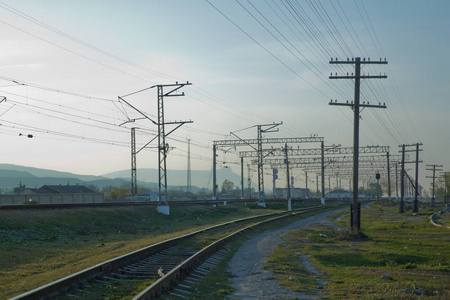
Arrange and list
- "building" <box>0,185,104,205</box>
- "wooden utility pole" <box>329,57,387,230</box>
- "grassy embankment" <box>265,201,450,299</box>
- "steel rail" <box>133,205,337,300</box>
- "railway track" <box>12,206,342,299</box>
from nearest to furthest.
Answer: "steel rail" <box>133,205,337,300</box> → "railway track" <box>12,206,342,299</box> → "grassy embankment" <box>265,201,450,299</box> → "wooden utility pole" <box>329,57,387,230</box> → "building" <box>0,185,104,205</box>

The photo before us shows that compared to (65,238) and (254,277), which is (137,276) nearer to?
(254,277)

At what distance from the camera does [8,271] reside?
15258mm

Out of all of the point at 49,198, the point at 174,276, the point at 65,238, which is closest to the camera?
the point at 174,276

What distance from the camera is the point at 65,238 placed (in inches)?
1038

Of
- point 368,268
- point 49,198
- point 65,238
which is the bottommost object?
point 65,238

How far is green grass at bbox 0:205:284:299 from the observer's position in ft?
48.1

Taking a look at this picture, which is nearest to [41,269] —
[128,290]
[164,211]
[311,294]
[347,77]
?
[128,290]

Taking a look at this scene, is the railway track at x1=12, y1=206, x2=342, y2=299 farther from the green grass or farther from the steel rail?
the green grass

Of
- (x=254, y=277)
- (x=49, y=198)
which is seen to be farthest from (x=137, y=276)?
(x=49, y=198)

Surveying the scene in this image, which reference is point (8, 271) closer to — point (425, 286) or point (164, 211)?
point (425, 286)

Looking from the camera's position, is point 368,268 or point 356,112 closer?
point 368,268

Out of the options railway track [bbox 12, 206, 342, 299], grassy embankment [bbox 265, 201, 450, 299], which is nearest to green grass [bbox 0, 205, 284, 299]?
railway track [bbox 12, 206, 342, 299]

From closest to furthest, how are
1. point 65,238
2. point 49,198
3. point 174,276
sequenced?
1. point 174,276
2. point 65,238
3. point 49,198

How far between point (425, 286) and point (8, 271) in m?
12.6
